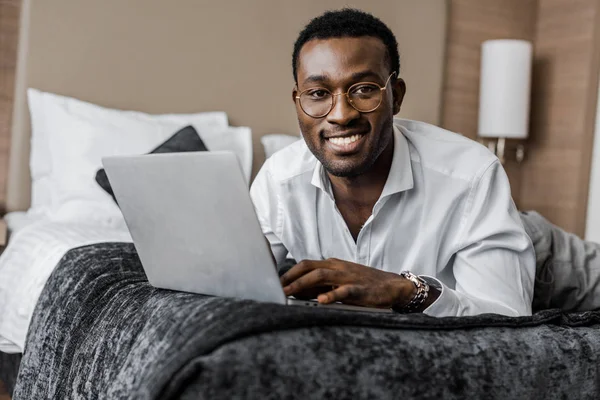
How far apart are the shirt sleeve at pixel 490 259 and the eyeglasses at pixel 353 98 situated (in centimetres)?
29

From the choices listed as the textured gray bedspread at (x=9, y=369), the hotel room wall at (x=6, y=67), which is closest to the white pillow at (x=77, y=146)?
the hotel room wall at (x=6, y=67)

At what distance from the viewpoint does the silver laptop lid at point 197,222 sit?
108 centimetres

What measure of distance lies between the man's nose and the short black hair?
15cm

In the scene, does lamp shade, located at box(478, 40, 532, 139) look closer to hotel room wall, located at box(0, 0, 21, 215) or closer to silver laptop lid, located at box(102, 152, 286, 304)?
hotel room wall, located at box(0, 0, 21, 215)

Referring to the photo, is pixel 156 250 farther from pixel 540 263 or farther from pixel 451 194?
pixel 540 263

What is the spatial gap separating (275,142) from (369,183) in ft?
5.12

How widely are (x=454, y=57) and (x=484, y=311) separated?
2.83 metres

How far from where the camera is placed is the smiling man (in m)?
1.50

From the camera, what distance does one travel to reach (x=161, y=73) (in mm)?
3154

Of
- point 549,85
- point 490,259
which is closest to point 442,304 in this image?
point 490,259

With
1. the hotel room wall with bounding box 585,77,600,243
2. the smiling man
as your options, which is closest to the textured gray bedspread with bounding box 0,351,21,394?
the smiling man

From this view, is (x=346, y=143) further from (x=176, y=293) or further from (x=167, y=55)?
(x=167, y=55)

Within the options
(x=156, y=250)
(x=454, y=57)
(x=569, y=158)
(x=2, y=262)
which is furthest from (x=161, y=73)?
(x=569, y=158)

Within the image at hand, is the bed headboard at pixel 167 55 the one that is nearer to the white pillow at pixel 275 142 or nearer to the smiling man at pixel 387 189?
the white pillow at pixel 275 142
